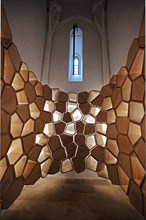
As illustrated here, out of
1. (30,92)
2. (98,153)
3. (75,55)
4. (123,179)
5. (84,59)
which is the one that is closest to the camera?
(123,179)

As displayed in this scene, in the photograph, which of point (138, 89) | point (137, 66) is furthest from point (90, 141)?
point (137, 66)

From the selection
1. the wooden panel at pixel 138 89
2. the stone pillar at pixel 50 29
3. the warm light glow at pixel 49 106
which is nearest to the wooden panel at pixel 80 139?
Answer: the warm light glow at pixel 49 106

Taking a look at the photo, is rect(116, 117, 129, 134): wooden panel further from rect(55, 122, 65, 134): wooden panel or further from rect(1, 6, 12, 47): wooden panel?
rect(1, 6, 12, 47): wooden panel

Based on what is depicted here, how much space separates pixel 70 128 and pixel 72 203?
1.09 metres

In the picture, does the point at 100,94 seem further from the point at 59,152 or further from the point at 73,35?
the point at 73,35

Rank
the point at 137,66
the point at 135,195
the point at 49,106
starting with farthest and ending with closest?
the point at 49,106 < the point at 137,66 < the point at 135,195

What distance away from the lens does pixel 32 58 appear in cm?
263

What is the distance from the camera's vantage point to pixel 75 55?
11.2 ft

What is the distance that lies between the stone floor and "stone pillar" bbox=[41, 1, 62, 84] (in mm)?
1961

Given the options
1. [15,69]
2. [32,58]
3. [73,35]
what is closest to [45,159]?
[15,69]

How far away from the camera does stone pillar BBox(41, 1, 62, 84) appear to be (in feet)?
9.93

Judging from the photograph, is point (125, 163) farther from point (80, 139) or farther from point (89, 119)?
point (89, 119)

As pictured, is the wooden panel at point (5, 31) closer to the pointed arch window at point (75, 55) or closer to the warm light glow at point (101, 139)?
the pointed arch window at point (75, 55)

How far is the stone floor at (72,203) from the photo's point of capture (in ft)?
5.46
